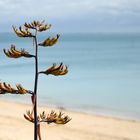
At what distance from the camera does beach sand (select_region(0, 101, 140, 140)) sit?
16.1 m

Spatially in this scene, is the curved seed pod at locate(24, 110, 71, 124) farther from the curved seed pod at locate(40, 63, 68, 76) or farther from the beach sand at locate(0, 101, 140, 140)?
the beach sand at locate(0, 101, 140, 140)

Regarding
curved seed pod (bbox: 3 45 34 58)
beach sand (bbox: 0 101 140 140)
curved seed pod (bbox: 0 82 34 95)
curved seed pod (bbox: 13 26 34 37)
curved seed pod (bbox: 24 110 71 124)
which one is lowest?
beach sand (bbox: 0 101 140 140)

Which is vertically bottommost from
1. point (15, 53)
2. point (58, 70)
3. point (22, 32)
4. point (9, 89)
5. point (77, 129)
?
point (77, 129)

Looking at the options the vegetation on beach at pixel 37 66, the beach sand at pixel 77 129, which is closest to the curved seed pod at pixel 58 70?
the vegetation on beach at pixel 37 66

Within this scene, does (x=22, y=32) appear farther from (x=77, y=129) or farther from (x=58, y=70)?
(x=77, y=129)

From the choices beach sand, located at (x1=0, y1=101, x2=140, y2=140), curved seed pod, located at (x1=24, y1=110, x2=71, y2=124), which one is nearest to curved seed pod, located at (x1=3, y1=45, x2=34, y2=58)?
curved seed pod, located at (x1=24, y1=110, x2=71, y2=124)

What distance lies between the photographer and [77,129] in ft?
58.4

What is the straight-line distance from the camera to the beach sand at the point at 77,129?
52.7 ft

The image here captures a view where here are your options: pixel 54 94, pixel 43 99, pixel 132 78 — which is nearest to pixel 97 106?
pixel 43 99

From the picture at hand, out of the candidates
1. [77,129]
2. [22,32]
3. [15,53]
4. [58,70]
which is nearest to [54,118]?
[58,70]

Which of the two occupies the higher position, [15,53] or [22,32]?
[22,32]

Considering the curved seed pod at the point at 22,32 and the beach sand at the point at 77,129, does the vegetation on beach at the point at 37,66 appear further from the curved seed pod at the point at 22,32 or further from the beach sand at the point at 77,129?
the beach sand at the point at 77,129

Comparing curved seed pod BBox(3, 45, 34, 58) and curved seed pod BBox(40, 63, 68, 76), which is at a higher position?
curved seed pod BBox(3, 45, 34, 58)

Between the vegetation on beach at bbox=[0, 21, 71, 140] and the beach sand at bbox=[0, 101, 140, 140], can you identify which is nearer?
the vegetation on beach at bbox=[0, 21, 71, 140]
